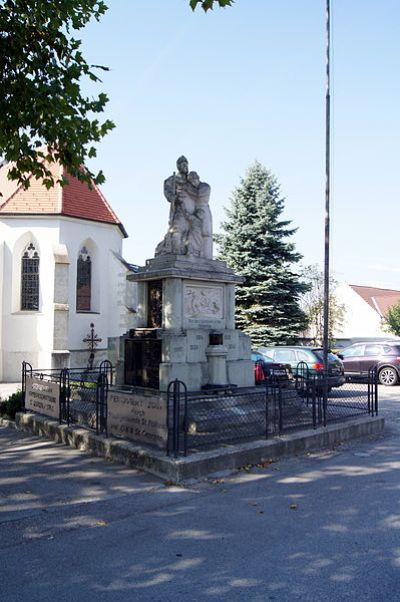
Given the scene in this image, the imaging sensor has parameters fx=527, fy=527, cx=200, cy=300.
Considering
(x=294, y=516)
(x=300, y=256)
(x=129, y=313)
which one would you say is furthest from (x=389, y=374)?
(x=294, y=516)

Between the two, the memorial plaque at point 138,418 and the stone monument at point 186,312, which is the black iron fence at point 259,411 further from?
the stone monument at point 186,312

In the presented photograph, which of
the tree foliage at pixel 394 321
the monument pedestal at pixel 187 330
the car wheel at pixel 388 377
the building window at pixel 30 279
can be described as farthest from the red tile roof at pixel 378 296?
the monument pedestal at pixel 187 330

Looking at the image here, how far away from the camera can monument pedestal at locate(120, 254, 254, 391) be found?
33.4 ft

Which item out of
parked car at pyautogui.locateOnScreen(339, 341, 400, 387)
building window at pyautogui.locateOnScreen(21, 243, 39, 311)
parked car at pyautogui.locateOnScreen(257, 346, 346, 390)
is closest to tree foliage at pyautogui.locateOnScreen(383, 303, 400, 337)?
parked car at pyautogui.locateOnScreen(339, 341, 400, 387)

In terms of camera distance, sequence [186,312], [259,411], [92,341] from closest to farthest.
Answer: [259,411]
[186,312]
[92,341]

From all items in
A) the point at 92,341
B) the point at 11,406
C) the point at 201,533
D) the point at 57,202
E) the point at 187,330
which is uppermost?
the point at 57,202

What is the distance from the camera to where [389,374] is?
20719 millimetres

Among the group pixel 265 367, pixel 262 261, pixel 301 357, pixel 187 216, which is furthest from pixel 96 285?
pixel 187 216

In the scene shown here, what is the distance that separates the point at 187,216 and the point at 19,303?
49.5 feet

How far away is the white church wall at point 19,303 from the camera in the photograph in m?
23.3

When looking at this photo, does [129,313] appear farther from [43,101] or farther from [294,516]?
[294,516]

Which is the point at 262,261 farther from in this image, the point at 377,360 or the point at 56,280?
the point at 56,280

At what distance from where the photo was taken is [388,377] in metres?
20.7

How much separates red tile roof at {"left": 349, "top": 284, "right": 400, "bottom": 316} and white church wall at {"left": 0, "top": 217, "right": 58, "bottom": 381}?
35.2 metres
